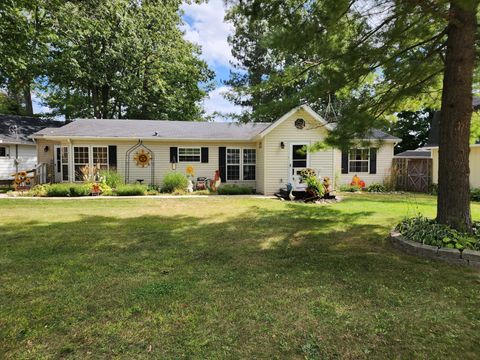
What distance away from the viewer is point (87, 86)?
920 inches

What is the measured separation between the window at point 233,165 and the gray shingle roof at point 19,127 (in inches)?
515

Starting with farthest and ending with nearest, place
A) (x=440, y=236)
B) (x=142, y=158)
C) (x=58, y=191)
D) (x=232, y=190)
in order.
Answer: (x=142, y=158) < (x=232, y=190) < (x=58, y=191) < (x=440, y=236)

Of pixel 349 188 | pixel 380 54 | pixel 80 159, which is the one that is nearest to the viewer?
pixel 380 54

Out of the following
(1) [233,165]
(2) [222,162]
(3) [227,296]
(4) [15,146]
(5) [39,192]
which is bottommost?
(3) [227,296]

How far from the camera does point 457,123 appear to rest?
5.02 m

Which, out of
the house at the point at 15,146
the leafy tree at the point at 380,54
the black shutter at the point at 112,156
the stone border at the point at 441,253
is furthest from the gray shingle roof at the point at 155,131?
the stone border at the point at 441,253

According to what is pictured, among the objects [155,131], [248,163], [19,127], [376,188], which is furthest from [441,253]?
[19,127]

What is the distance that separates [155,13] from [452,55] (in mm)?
20764

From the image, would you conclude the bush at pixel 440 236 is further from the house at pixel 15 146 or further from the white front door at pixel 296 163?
the house at pixel 15 146

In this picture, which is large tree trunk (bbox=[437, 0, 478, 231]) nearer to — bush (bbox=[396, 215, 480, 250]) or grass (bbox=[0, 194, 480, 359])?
bush (bbox=[396, 215, 480, 250])

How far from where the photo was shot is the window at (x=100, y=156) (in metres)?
14.7

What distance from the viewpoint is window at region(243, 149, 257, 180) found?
1546cm

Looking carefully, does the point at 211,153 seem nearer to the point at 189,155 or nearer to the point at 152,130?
the point at 189,155

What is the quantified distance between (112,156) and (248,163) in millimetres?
6567
